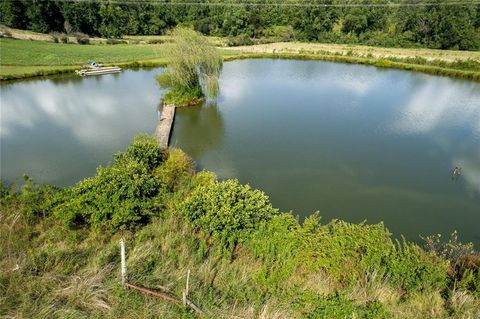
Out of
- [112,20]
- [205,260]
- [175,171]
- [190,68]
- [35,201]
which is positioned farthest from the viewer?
[112,20]

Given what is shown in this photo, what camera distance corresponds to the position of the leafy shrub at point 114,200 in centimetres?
826

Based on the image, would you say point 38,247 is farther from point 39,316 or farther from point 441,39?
point 441,39

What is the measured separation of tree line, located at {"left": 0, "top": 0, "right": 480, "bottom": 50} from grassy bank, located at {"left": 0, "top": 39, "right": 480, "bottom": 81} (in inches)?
348

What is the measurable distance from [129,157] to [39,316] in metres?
6.43

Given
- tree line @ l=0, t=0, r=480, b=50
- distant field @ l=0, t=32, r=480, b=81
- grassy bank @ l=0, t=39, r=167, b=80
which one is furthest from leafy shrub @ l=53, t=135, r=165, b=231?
tree line @ l=0, t=0, r=480, b=50

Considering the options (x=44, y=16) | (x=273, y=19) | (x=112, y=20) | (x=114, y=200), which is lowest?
(x=114, y=200)

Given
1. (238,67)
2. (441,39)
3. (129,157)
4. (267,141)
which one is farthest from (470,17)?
(129,157)

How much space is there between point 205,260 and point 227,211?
1.27 meters

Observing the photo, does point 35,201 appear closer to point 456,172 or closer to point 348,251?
point 348,251

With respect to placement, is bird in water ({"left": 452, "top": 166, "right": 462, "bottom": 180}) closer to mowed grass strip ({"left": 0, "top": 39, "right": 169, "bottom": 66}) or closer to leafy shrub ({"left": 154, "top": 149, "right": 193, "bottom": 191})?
leafy shrub ({"left": 154, "top": 149, "right": 193, "bottom": 191})

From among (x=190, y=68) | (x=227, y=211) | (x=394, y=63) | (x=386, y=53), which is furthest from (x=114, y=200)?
(x=386, y=53)

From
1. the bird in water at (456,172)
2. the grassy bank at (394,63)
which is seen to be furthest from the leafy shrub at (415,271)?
the grassy bank at (394,63)

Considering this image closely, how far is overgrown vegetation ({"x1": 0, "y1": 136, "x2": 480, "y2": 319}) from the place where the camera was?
541cm

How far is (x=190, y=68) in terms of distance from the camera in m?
20.5
